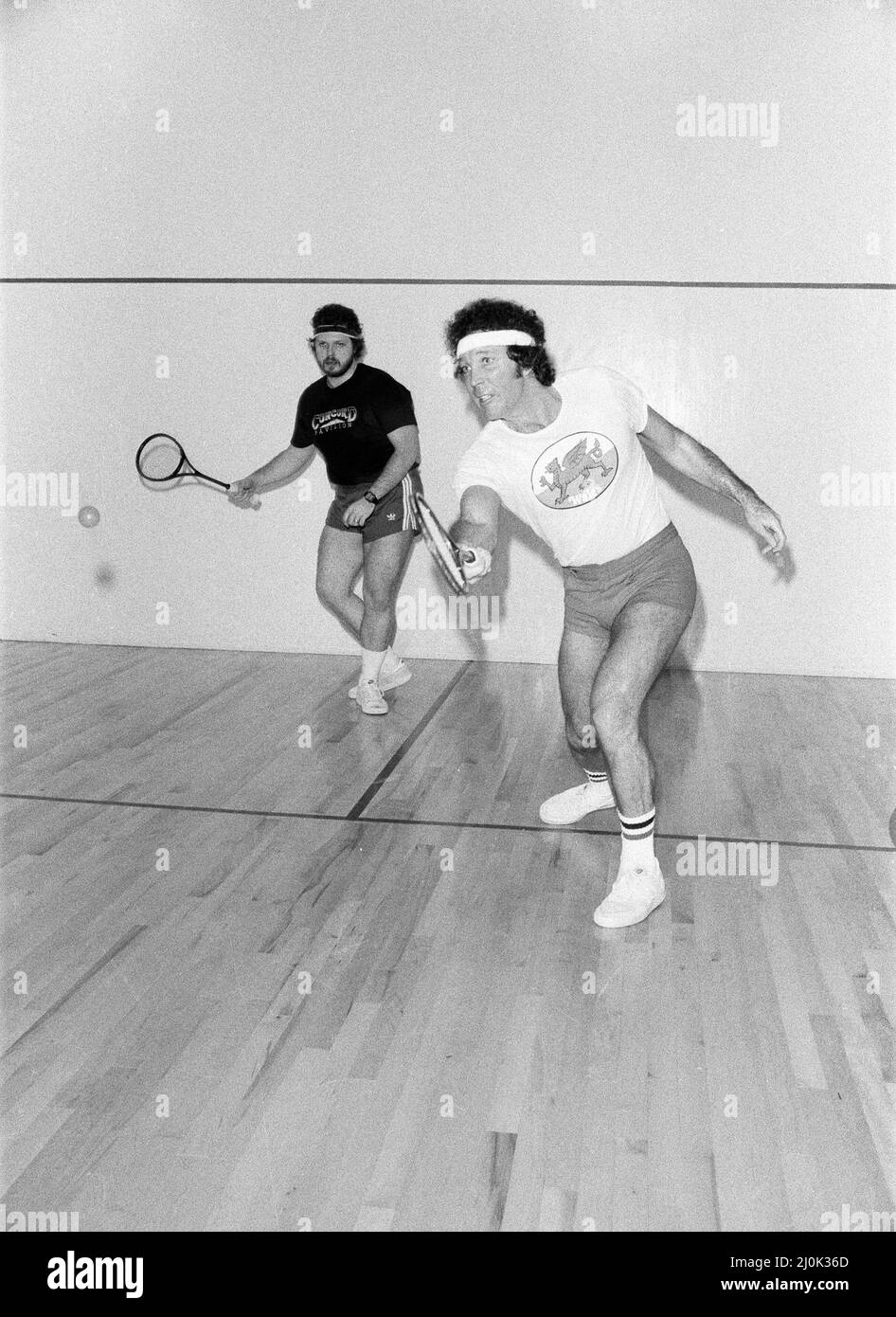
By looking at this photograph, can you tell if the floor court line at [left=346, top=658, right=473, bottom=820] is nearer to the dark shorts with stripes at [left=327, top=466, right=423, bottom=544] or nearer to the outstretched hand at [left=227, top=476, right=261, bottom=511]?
the dark shorts with stripes at [left=327, top=466, right=423, bottom=544]

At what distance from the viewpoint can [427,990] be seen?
2471mm

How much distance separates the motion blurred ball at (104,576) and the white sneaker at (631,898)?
11.9ft

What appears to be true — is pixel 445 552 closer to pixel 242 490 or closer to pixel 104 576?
pixel 242 490

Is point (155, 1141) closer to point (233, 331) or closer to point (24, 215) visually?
point (233, 331)

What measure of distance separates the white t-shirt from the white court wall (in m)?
2.59

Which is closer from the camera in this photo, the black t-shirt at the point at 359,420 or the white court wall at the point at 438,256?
the black t-shirt at the point at 359,420

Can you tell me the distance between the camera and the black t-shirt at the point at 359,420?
461 cm

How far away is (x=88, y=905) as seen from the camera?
9.34 ft

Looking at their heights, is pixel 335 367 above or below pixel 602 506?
above

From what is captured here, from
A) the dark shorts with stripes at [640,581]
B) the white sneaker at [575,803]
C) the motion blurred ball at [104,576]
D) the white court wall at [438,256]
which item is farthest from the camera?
the motion blurred ball at [104,576]

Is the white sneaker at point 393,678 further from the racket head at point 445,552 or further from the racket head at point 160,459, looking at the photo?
the racket head at point 445,552

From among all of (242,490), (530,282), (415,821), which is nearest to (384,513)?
(242,490)

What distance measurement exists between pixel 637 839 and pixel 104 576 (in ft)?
12.1

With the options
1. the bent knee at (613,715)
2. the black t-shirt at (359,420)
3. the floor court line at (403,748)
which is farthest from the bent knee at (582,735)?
the black t-shirt at (359,420)
